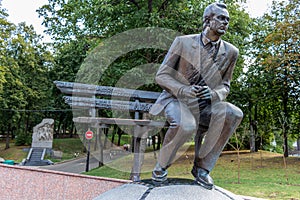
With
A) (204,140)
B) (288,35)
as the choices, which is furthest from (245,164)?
(204,140)

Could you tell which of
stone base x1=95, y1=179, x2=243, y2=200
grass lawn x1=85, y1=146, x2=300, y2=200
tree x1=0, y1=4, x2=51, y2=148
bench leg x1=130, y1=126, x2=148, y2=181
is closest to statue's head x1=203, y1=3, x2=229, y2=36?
stone base x1=95, y1=179, x2=243, y2=200

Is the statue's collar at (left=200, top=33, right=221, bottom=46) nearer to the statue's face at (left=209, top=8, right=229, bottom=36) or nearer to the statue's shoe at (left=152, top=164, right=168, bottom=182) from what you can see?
the statue's face at (left=209, top=8, right=229, bottom=36)

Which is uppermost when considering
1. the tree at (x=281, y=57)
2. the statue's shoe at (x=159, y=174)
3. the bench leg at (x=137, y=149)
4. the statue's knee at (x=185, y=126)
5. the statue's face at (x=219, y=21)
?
the tree at (x=281, y=57)

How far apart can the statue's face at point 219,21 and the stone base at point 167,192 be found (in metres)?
1.70

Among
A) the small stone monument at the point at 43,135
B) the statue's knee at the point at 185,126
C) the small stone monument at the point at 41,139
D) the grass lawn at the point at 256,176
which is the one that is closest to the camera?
the statue's knee at the point at 185,126

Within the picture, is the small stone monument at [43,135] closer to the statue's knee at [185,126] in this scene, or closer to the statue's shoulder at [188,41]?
the statue's shoulder at [188,41]

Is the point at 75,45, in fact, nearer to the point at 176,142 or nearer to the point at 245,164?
the point at 245,164

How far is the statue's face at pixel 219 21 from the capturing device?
3404 mm

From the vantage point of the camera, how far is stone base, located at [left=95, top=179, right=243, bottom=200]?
300cm

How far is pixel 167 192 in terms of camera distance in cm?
305

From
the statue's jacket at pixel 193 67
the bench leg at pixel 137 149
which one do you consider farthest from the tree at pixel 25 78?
the statue's jacket at pixel 193 67

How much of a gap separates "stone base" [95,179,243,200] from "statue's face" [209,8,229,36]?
1.70 meters

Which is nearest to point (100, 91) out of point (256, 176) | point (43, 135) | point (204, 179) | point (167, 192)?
point (204, 179)

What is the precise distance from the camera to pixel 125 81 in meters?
11.7
